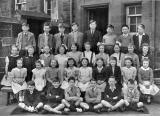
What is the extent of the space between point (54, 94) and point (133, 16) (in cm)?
671

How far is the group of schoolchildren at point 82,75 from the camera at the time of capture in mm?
7834

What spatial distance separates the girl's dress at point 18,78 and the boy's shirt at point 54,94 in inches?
35.3

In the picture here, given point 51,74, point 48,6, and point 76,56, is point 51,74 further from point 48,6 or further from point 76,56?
point 48,6

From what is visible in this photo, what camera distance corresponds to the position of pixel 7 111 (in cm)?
790

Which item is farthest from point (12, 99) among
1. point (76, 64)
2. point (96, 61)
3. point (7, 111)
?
point (96, 61)

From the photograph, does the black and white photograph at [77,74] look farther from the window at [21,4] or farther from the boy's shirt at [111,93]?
the window at [21,4]

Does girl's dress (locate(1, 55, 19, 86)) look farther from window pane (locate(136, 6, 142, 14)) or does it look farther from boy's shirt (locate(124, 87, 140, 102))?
window pane (locate(136, 6, 142, 14))

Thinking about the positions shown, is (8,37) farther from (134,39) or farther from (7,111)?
(134,39)

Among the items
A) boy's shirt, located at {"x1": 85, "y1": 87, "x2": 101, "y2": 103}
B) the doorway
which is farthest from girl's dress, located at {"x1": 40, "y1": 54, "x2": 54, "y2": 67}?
the doorway

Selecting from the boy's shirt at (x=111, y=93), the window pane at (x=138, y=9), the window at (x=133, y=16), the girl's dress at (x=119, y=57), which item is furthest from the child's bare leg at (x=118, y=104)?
the window pane at (x=138, y=9)

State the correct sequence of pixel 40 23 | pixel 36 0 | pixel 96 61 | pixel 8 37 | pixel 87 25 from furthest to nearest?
pixel 36 0 < pixel 87 25 < pixel 40 23 < pixel 8 37 < pixel 96 61

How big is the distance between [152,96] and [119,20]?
17.5 ft

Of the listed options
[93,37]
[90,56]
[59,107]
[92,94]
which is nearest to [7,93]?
[59,107]

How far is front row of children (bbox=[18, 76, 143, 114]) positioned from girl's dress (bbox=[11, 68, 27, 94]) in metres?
0.54
